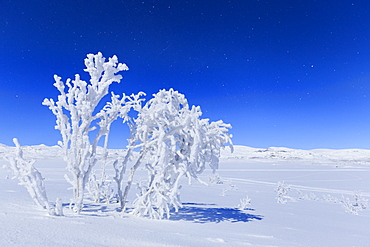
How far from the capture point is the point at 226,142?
21.2ft

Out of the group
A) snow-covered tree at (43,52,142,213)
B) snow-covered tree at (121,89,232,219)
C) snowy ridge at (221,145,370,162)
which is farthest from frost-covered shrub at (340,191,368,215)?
snowy ridge at (221,145,370,162)

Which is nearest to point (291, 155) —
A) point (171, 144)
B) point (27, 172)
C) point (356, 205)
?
point (356, 205)

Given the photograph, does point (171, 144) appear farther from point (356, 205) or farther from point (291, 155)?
point (291, 155)

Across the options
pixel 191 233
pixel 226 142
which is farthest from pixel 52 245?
pixel 226 142

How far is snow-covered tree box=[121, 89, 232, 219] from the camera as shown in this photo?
5.81 m

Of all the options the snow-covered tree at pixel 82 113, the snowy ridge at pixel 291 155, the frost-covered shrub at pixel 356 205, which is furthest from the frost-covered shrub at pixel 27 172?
the snowy ridge at pixel 291 155

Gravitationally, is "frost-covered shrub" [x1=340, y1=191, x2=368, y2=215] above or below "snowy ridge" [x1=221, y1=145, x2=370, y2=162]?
below

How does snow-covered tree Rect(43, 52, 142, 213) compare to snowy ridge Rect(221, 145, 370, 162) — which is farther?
snowy ridge Rect(221, 145, 370, 162)

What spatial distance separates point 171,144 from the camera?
19.5ft

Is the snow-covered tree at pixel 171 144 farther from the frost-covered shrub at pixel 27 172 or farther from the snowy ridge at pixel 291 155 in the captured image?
the snowy ridge at pixel 291 155

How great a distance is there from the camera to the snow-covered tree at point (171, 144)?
5812mm

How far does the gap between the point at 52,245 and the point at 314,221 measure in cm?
724

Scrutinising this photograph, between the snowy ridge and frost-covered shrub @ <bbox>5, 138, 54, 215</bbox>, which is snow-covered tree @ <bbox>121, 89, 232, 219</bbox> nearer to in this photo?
frost-covered shrub @ <bbox>5, 138, 54, 215</bbox>

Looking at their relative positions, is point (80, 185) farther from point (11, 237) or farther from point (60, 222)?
point (11, 237)
